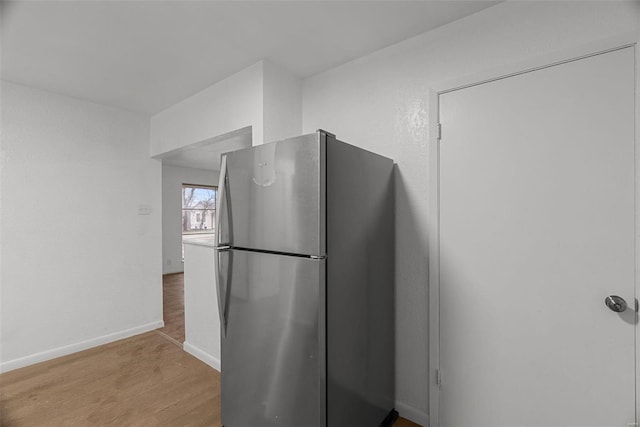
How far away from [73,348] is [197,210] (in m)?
4.58

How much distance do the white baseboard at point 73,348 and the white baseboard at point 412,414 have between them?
111 inches

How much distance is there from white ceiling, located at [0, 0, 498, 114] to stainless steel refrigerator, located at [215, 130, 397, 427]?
2.59ft

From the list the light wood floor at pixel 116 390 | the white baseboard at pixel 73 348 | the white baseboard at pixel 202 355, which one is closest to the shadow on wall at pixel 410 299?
the light wood floor at pixel 116 390

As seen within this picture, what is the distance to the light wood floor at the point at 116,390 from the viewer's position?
1.99 meters

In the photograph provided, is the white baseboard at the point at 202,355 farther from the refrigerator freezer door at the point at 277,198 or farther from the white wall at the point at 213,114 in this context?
the white wall at the point at 213,114

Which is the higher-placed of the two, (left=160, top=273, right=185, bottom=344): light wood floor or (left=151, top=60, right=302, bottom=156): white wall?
(left=151, top=60, right=302, bottom=156): white wall

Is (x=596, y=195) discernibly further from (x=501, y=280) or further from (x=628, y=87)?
(x=501, y=280)

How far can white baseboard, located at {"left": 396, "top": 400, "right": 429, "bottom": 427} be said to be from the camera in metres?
1.88

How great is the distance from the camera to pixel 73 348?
2.96m

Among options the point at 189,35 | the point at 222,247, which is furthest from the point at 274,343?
the point at 189,35

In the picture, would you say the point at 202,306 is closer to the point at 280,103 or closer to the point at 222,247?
the point at 222,247

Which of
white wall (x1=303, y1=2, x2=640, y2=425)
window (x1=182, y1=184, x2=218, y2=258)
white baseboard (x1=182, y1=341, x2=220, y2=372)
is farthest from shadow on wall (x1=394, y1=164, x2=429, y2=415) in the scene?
window (x1=182, y1=184, x2=218, y2=258)

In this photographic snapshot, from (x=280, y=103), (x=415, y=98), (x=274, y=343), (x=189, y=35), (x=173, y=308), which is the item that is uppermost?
(x=189, y=35)

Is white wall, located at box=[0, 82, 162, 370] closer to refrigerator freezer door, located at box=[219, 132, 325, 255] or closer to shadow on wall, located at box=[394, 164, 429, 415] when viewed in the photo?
refrigerator freezer door, located at box=[219, 132, 325, 255]
